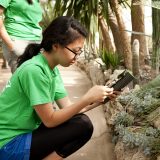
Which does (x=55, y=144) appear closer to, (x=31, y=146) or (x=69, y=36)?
(x=31, y=146)

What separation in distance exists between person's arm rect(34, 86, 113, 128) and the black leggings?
13 cm

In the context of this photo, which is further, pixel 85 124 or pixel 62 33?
pixel 85 124

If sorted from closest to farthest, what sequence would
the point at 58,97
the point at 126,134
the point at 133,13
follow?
the point at 58,97
the point at 126,134
the point at 133,13

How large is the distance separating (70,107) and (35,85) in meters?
0.20

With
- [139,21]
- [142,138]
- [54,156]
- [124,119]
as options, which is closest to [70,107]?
[54,156]

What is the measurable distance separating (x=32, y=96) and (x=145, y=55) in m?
2.89

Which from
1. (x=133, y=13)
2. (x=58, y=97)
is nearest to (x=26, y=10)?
(x=58, y=97)

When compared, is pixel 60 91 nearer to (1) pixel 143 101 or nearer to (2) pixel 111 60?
(1) pixel 143 101

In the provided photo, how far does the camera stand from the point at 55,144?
2156mm

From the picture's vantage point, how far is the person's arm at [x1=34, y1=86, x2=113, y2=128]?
194 centimetres

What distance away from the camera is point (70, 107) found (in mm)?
1975

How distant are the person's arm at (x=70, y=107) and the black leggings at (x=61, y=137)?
13 centimetres

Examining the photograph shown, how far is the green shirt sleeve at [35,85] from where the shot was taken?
75.8 inches

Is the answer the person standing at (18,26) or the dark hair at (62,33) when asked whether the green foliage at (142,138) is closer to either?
the dark hair at (62,33)
